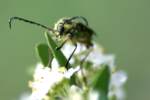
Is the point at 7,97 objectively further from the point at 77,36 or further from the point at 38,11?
the point at 77,36

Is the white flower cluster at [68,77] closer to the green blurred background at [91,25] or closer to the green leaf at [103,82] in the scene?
the green leaf at [103,82]

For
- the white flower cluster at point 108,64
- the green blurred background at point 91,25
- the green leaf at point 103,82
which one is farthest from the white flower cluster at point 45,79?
the green blurred background at point 91,25

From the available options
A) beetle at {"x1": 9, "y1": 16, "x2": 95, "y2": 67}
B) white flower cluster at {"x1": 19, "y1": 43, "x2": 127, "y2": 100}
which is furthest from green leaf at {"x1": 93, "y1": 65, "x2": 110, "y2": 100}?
beetle at {"x1": 9, "y1": 16, "x2": 95, "y2": 67}

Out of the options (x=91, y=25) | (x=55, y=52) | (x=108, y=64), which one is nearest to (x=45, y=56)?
(x=55, y=52)

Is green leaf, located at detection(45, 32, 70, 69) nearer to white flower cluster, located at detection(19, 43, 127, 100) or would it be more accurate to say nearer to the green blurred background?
white flower cluster, located at detection(19, 43, 127, 100)

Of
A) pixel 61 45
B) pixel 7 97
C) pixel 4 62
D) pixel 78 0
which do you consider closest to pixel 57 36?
pixel 61 45
